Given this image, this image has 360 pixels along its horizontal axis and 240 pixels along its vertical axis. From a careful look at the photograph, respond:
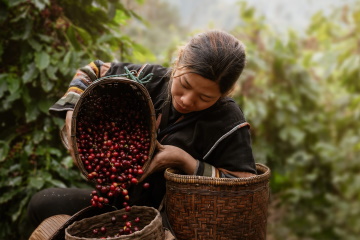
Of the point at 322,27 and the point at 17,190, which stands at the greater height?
the point at 322,27

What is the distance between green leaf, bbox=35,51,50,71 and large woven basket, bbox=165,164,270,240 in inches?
45.7

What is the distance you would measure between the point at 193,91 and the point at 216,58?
16cm

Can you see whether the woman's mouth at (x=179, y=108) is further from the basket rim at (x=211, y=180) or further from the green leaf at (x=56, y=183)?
the green leaf at (x=56, y=183)

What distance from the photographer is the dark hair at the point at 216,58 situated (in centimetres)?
154

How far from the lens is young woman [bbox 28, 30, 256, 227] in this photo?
1574 mm

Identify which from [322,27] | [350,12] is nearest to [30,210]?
[350,12]

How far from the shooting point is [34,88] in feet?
8.11

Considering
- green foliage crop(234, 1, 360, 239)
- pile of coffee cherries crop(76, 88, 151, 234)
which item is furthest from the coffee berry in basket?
green foliage crop(234, 1, 360, 239)

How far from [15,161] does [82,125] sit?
104cm

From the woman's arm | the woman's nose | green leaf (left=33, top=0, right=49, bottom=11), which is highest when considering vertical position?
green leaf (left=33, top=0, right=49, bottom=11)

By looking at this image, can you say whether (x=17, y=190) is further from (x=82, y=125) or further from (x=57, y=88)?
(x=82, y=125)

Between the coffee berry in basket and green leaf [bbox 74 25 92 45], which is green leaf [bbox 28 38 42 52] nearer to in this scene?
green leaf [bbox 74 25 92 45]

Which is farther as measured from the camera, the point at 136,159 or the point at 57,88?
the point at 57,88

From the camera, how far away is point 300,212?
14.6ft
